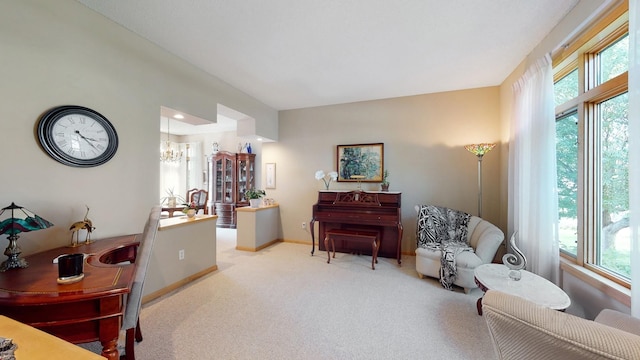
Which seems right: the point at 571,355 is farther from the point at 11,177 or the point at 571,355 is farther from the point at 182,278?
the point at 182,278

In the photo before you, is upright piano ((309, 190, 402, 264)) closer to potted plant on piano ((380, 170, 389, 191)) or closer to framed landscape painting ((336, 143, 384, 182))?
potted plant on piano ((380, 170, 389, 191))

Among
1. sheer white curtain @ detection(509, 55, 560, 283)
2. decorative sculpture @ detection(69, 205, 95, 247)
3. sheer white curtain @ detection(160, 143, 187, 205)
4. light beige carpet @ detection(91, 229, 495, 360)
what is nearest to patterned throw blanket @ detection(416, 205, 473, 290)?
light beige carpet @ detection(91, 229, 495, 360)

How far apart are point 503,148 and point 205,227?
454 centimetres

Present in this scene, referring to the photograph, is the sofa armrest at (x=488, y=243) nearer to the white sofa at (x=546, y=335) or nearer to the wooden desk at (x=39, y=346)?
the white sofa at (x=546, y=335)

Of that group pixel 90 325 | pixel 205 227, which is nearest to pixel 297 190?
pixel 205 227

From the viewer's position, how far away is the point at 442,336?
78.4 inches

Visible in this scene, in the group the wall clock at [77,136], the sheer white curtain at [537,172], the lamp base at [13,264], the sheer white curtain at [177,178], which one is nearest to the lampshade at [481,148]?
the sheer white curtain at [537,172]

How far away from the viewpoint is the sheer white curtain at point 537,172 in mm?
2277

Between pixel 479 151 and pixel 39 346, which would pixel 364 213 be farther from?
pixel 39 346

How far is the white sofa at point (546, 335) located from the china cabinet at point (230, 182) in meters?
5.95

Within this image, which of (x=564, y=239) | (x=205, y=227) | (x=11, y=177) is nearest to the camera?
(x=11, y=177)

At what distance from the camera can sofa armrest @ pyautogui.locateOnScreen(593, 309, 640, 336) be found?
1.15 meters

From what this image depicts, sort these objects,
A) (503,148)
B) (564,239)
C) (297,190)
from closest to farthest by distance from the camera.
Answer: (564,239) → (503,148) → (297,190)

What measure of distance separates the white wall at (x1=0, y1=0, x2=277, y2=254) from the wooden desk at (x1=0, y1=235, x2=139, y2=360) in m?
0.78
